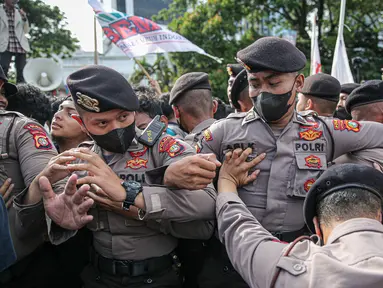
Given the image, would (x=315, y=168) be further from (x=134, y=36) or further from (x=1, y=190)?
(x=134, y=36)

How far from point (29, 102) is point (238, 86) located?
1903 mm

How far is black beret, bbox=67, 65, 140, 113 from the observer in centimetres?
213

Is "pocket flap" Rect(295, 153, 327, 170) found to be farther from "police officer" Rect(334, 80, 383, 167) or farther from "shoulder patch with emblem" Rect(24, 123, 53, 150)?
"shoulder patch with emblem" Rect(24, 123, 53, 150)

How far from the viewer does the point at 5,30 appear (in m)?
7.81

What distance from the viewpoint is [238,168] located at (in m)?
2.27

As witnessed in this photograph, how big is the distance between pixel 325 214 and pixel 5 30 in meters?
7.84

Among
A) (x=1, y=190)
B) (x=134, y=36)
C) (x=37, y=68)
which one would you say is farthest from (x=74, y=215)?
(x=37, y=68)

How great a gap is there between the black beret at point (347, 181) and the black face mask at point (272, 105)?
72cm

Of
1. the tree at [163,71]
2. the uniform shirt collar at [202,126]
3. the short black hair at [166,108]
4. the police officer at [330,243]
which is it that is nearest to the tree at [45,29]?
the tree at [163,71]

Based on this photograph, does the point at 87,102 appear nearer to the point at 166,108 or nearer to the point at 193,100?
the point at 193,100

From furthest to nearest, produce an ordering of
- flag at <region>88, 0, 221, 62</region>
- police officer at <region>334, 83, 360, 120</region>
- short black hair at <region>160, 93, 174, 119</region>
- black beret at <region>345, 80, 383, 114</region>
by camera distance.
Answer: flag at <region>88, 0, 221, 62</region>
police officer at <region>334, 83, 360, 120</region>
short black hair at <region>160, 93, 174, 119</region>
black beret at <region>345, 80, 383, 114</region>

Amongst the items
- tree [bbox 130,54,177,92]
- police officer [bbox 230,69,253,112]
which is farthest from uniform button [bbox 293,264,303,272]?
tree [bbox 130,54,177,92]

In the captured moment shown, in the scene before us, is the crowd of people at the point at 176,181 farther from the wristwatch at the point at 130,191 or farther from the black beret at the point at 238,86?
the black beret at the point at 238,86

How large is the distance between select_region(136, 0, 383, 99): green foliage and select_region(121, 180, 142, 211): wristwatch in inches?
556
